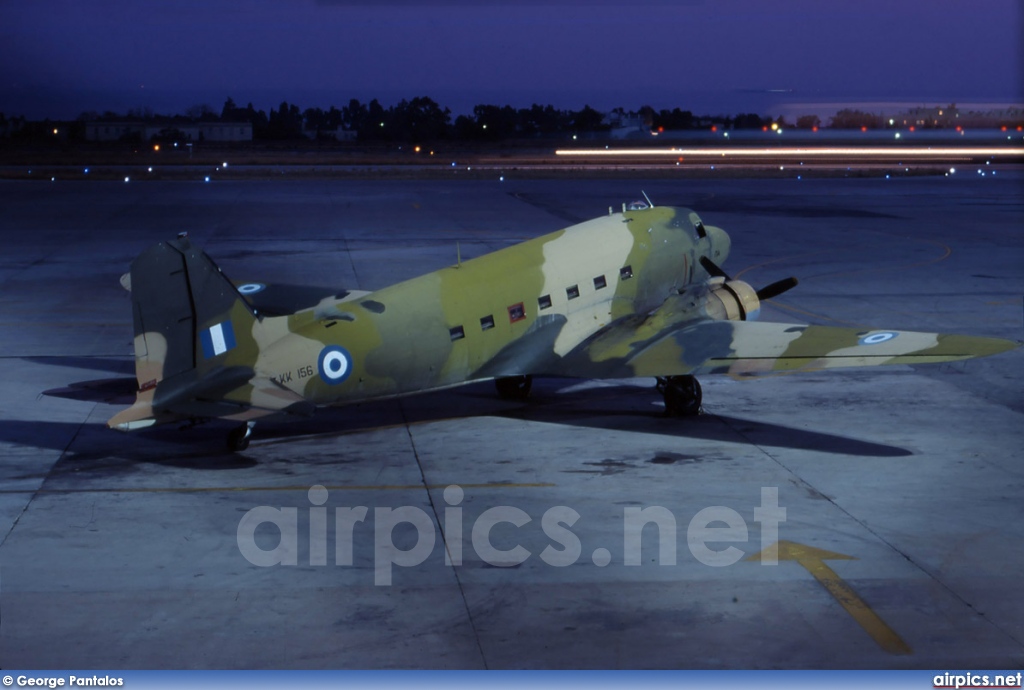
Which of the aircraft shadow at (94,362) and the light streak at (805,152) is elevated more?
the light streak at (805,152)

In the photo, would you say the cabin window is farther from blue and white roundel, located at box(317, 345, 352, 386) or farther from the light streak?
the light streak

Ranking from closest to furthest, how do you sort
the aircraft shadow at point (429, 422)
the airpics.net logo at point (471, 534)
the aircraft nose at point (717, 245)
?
1. the airpics.net logo at point (471, 534)
2. the aircraft shadow at point (429, 422)
3. the aircraft nose at point (717, 245)

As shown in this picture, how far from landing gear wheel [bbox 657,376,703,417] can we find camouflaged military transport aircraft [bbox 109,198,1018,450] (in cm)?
3

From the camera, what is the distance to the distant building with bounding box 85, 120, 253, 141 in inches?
7534

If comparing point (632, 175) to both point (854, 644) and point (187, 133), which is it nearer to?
point (854, 644)

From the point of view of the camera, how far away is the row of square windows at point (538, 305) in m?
23.3

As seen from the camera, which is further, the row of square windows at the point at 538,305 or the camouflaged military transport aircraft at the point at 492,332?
the row of square windows at the point at 538,305

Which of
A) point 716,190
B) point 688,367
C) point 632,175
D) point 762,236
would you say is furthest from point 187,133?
point 688,367

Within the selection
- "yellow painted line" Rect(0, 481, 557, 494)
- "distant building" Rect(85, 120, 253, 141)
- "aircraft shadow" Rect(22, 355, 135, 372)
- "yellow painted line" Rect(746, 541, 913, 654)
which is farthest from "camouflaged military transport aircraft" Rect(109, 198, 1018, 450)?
"distant building" Rect(85, 120, 253, 141)

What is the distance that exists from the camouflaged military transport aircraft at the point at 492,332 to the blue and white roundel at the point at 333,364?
2cm

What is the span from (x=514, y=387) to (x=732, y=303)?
5356mm

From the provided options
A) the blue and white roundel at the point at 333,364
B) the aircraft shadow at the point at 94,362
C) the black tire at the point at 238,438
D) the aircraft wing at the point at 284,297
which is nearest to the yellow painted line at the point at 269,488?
the black tire at the point at 238,438

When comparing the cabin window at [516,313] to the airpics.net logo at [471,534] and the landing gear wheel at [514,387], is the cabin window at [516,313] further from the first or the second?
the airpics.net logo at [471,534]

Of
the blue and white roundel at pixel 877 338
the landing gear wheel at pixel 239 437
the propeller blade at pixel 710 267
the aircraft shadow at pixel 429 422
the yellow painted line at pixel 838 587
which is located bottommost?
the aircraft shadow at pixel 429 422
